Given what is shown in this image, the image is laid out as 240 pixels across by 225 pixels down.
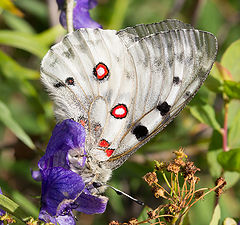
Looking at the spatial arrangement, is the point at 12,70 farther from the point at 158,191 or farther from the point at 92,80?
the point at 158,191

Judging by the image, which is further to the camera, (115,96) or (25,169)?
(25,169)

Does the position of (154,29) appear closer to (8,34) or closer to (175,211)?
(175,211)

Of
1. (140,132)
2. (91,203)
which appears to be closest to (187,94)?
(140,132)

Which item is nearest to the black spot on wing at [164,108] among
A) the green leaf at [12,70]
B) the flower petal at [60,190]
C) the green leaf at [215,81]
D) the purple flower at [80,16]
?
the green leaf at [215,81]

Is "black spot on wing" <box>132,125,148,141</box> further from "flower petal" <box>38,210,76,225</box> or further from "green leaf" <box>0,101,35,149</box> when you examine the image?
"green leaf" <box>0,101,35,149</box>

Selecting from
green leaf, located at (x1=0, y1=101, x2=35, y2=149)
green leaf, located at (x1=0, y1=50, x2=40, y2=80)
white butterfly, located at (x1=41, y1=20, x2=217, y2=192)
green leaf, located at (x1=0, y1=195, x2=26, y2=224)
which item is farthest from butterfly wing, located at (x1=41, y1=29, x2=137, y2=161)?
green leaf, located at (x1=0, y1=50, x2=40, y2=80)

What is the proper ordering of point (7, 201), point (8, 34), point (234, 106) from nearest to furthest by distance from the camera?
point (7, 201) < point (234, 106) < point (8, 34)

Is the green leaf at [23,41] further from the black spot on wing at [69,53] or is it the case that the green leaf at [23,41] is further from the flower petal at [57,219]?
the flower petal at [57,219]

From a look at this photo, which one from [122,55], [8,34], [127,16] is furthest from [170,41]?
[127,16]
